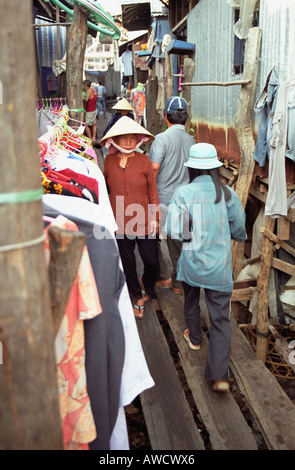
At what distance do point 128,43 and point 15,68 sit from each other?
2439 cm

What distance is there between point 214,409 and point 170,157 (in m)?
2.47

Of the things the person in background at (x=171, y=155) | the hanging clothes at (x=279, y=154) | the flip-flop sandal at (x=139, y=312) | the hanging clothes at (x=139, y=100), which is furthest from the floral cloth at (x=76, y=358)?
the hanging clothes at (x=139, y=100)

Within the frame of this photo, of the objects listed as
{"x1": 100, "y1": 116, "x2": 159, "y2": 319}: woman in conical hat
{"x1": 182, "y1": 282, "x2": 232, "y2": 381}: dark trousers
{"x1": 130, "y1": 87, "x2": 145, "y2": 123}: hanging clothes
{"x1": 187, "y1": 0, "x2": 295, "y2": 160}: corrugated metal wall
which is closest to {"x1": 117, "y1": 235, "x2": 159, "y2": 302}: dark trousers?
{"x1": 100, "y1": 116, "x2": 159, "y2": 319}: woman in conical hat

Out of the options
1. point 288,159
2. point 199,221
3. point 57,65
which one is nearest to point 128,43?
point 57,65

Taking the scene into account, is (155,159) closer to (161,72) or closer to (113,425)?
(113,425)

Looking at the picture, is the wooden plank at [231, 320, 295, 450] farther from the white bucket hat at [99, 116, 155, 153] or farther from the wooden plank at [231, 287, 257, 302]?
the white bucket hat at [99, 116, 155, 153]

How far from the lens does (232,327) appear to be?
4.11 meters

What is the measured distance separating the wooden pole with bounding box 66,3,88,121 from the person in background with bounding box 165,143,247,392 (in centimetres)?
324

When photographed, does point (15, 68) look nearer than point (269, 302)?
Yes

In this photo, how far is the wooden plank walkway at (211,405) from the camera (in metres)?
2.69

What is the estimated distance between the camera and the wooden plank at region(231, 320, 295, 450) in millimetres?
2762

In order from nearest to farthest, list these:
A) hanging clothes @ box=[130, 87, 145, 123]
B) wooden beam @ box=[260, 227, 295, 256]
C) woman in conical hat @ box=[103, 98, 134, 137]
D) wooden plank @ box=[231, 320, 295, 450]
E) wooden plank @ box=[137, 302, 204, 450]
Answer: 1. wooden plank @ box=[137, 302, 204, 450]
2. wooden plank @ box=[231, 320, 295, 450]
3. wooden beam @ box=[260, 227, 295, 256]
4. woman in conical hat @ box=[103, 98, 134, 137]
5. hanging clothes @ box=[130, 87, 145, 123]

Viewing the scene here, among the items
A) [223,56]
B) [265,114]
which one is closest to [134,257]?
[265,114]

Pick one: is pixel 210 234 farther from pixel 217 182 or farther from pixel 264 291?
pixel 264 291
